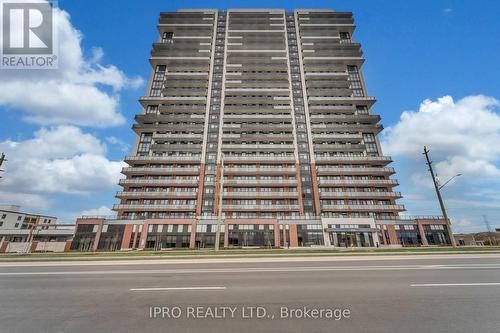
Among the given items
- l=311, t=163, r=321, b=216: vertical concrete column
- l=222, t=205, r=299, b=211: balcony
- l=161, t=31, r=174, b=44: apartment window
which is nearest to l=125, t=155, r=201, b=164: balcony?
l=222, t=205, r=299, b=211: balcony

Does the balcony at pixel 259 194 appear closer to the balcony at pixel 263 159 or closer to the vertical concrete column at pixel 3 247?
the balcony at pixel 263 159

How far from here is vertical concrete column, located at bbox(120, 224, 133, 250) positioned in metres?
46.9

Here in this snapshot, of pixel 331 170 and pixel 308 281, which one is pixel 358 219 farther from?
pixel 308 281

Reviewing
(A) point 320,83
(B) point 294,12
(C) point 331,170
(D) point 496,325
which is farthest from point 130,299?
(B) point 294,12

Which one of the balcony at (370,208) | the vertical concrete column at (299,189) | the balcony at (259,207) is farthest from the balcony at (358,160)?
the balcony at (259,207)

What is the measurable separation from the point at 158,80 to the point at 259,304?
83.9 m

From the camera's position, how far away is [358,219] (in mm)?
50500

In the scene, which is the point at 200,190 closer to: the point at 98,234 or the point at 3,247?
the point at 98,234

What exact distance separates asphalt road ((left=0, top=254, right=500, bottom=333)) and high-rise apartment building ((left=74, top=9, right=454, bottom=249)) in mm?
41586

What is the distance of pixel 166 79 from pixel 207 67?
14341 millimetres

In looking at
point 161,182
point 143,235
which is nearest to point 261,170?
point 161,182

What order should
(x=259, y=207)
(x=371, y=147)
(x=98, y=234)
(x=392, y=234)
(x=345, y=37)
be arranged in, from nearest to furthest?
(x=98, y=234)
(x=392, y=234)
(x=259, y=207)
(x=371, y=147)
(x=345, y=37)

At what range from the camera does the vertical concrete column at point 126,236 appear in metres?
46.9

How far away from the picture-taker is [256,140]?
6369 centimetres
